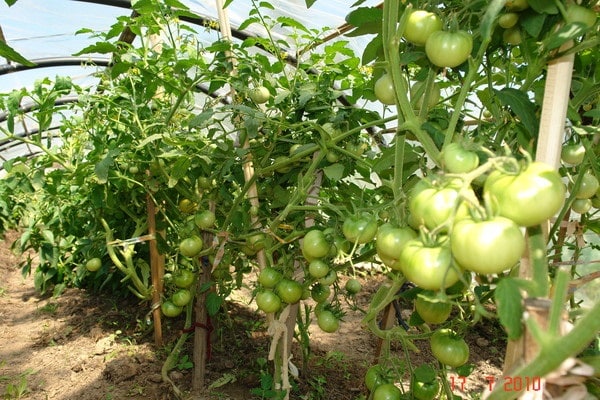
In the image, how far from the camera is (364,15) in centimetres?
92

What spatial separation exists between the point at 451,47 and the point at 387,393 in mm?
790

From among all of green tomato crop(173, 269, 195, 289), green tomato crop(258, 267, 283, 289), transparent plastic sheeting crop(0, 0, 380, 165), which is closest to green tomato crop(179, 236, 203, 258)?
green tomato crop(173, 269, 195, 289)

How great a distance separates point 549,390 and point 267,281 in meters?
0.86

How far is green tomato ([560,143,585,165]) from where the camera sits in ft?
3.38

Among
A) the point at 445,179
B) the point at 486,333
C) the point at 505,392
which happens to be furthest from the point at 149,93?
the point at 486,333

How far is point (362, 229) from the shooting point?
89 cm

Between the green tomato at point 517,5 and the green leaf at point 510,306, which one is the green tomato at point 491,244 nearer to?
the green leaf at point 510,306

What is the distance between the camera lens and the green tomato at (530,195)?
458 millimetres

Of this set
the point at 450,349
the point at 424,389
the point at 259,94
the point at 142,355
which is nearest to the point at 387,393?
the point at 424,389

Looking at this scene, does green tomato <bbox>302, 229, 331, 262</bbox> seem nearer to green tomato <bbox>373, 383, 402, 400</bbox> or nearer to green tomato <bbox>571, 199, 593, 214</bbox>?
green tomato <bbox>373, 383, 402, 400</bbox>

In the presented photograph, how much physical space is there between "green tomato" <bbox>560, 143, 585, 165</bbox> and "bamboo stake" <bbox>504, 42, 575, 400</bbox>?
466mm

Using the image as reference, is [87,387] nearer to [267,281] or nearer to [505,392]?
[267,281]

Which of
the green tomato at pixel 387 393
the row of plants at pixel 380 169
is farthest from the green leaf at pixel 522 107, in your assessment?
the green tomato at pixel 387 393

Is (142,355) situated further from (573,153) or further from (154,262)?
(573,153)
